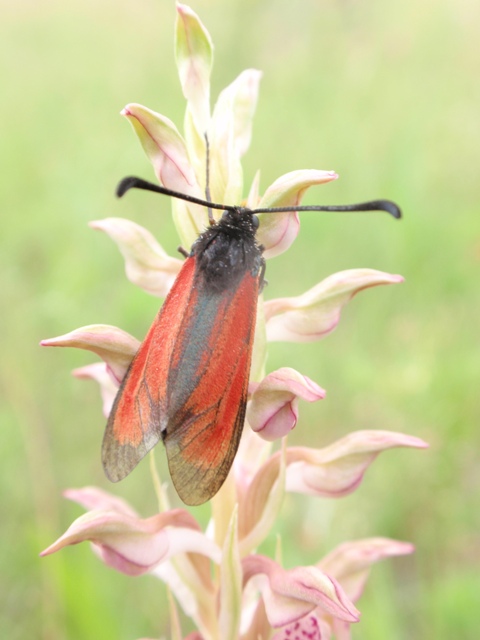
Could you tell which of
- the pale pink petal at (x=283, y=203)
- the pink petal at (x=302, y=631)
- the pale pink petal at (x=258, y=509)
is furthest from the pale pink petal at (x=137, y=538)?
the pale pink petal at (x=283, y=203)

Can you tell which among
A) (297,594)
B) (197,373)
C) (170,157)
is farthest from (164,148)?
(297,594)

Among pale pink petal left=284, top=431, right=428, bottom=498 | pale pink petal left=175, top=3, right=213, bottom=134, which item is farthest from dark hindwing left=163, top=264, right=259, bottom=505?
pale pink petal left=175, top=3, right=213, bottom=134

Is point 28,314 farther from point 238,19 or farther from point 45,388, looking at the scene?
point 238,19

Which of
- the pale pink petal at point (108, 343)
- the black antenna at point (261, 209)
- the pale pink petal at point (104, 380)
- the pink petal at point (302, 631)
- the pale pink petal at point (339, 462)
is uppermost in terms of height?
the black antenna at point (261, 209)

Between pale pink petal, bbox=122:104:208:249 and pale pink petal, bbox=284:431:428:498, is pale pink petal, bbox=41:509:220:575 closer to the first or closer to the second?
pale pink petal, bbox=284:431:428:498

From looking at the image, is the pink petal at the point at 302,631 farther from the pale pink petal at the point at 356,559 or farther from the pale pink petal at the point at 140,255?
the pale pink petal at the point at 140,255
